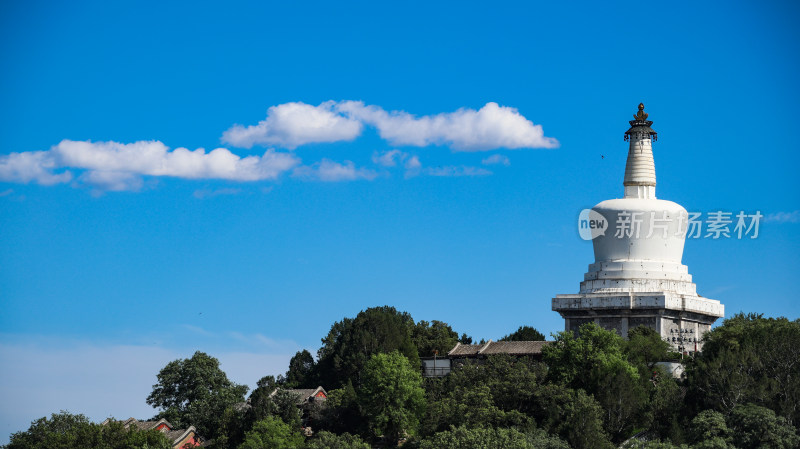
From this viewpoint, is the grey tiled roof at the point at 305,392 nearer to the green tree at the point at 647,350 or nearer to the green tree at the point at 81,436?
the green tree at the point at 81,436

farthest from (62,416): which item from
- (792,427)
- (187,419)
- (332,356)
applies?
(792,427)

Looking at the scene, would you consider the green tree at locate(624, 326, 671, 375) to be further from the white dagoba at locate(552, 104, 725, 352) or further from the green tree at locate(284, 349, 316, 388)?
the green tree at locate(284, 349, 316, 388)

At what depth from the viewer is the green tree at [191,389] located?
67.5 metres

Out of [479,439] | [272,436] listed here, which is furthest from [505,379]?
[272,436]

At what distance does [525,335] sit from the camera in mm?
76250

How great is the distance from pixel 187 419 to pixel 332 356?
311 inches

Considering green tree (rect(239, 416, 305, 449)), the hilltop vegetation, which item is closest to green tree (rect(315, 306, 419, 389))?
the hilltop vegetation

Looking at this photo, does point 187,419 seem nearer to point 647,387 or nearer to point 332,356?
point 332,356

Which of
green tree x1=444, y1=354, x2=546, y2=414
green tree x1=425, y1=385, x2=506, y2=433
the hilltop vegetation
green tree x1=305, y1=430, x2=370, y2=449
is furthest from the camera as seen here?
green tree x1=444, y1=354, x2=546, y2=414

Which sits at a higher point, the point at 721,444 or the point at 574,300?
the point at 574,300

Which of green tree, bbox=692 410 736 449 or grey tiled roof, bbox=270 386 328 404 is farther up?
grey tiled roof, bbox=270 386 328 404

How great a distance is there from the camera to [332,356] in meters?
71.3

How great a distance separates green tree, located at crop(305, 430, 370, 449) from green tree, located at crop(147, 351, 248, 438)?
11472mm

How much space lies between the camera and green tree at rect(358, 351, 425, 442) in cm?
5994
